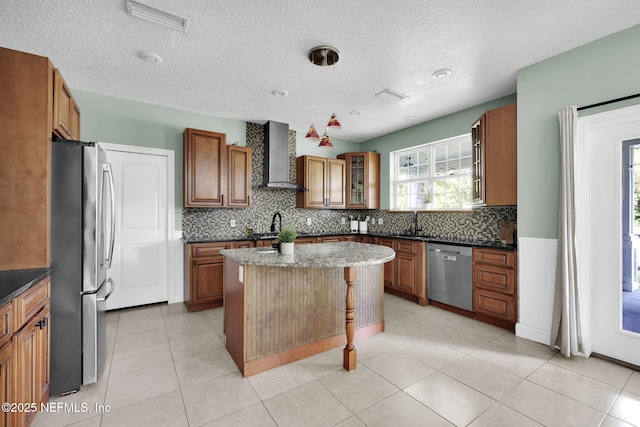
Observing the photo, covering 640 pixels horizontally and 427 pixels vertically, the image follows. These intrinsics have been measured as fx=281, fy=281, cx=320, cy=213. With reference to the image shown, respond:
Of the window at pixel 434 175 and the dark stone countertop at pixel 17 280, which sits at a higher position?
the window at pixel 434 175

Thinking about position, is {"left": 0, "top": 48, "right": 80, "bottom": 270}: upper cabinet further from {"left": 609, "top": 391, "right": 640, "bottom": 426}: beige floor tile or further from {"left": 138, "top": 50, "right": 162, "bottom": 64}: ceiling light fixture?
{"left": 609, "top": 391, "right": 640, "bottom": 426}: beige floor tile

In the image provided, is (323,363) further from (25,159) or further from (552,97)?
(552,97)

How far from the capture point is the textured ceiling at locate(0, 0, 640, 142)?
6.88 ft

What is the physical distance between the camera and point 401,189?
5445mm

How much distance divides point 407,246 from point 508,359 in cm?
197

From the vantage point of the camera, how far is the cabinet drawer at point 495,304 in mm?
3109

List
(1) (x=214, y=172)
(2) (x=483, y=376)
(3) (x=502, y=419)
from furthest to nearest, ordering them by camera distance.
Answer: (1) (x=214, y=172) < (2) (x=483, y=376) < (3) (x=502, y=419)

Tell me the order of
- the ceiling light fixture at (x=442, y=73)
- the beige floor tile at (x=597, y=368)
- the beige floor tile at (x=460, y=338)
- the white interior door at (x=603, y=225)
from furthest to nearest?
the ceiling light fixture at (x=442, y=73) → the beige floor tile at (x=460, y=338) → the white interior door at (x=603, y=225) → the beige floor tile at (x=597, y=368)

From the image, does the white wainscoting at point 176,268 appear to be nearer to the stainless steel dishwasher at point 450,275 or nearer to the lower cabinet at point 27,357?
the lower cabinet at point 27,357

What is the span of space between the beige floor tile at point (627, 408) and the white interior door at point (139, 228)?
475 centimetres

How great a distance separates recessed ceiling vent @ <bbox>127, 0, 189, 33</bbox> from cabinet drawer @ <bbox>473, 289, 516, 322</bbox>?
4.07 m

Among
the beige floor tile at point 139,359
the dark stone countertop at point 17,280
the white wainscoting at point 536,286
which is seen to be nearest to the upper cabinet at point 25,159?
the dark stone countertop at point 17,280

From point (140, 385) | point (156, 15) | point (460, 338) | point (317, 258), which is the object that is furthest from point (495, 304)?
point (156, 15)

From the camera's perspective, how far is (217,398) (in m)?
1.96
